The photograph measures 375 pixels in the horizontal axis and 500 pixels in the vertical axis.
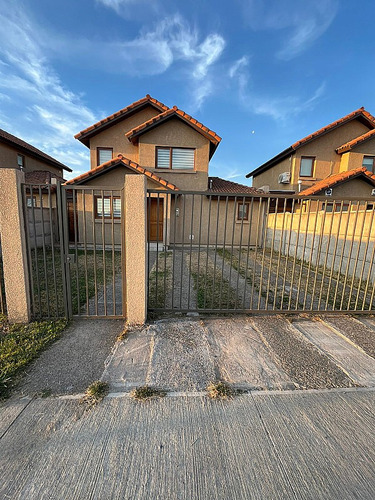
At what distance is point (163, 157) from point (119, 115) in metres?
3.70

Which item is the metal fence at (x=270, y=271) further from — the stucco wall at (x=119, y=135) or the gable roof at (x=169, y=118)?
the stucco wall at (x=119, y=135)

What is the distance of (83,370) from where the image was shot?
2414 millimetres

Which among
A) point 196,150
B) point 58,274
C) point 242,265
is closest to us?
point 58,274

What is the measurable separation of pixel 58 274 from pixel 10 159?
13.9m

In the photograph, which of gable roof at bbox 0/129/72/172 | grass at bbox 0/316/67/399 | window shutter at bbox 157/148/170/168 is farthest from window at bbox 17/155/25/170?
grass at bbox 0/316/67/399

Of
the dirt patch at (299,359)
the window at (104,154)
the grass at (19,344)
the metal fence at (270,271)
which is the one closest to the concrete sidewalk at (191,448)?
the dirt patch at (299,359)

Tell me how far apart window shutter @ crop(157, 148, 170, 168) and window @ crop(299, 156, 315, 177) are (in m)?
9.66

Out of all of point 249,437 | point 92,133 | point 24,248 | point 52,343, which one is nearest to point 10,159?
point 92,133

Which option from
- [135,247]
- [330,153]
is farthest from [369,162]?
[135,247]

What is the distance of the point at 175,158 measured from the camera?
12.2 m

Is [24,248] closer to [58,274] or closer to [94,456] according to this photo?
[94,456]

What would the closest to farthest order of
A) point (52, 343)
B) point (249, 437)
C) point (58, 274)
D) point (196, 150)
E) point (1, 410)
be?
point (249, 437), point (1, 410), point (52, 343), point (58, 274), point (196, 150)

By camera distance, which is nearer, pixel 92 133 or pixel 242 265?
pixel 242 265

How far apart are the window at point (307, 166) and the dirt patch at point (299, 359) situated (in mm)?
15283
